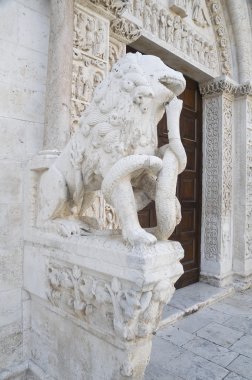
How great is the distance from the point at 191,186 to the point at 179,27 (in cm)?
171

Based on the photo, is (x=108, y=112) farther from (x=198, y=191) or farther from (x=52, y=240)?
(x=198, y=191)

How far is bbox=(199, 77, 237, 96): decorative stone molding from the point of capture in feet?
10.7

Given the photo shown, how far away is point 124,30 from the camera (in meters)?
2.18

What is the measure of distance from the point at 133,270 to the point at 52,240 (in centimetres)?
55

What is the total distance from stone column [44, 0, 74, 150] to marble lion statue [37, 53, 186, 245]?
0.37 meters

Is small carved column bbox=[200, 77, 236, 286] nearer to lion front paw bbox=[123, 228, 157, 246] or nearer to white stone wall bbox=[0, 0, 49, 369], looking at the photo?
white stone wall bbox=[0, 0, 49, 369]

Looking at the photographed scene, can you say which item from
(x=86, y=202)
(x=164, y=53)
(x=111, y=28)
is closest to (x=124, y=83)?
(x=86, y=202)

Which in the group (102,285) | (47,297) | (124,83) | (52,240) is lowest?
(47,297)

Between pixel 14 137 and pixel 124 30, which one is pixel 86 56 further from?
pixel 14 137

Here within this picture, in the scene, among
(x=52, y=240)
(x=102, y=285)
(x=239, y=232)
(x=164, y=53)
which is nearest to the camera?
(x=102, y=285)

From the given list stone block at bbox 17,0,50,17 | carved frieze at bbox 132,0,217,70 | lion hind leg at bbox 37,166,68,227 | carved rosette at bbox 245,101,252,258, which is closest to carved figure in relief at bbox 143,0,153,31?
carved frieze at bbox 132,0,217,70

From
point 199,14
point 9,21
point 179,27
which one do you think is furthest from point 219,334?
point 199,14

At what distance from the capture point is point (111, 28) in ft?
6.99

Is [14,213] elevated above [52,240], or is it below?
above
